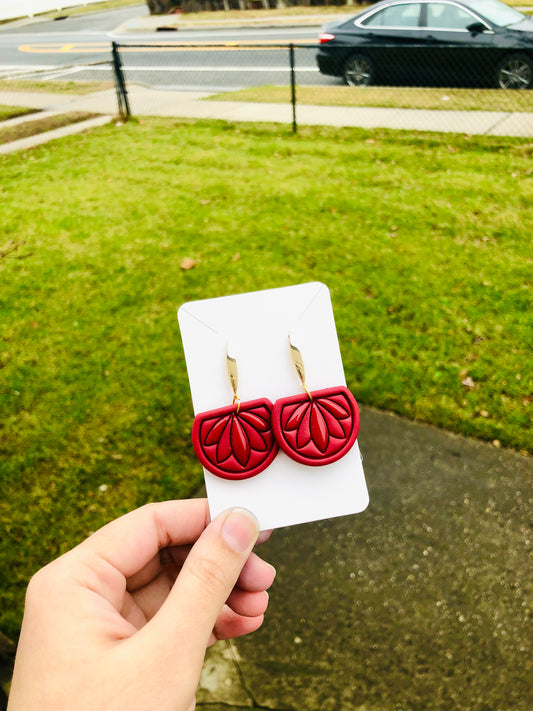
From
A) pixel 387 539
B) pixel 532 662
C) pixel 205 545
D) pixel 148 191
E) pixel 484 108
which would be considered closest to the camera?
pixel 205 545

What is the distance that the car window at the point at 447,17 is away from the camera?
8852mm

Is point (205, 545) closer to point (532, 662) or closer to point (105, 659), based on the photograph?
point (105, 659)

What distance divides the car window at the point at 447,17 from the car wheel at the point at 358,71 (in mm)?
1188

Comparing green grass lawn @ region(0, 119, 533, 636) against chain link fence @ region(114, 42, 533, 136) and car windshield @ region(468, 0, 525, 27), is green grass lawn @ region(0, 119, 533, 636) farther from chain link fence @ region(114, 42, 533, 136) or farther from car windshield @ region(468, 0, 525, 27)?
car windshield @ region(468, 0, 525, 27)

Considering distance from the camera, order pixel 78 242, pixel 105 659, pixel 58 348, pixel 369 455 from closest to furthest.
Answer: pixel 105 659 → pixel 369 455 → pixel 58 348 → pixel 78 242

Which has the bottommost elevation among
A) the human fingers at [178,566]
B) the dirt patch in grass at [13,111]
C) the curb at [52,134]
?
the curb at [52,134]

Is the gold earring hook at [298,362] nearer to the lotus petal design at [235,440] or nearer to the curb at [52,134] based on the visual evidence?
the lotus petal design at [235,440]

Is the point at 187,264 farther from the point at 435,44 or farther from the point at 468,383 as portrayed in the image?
the point at 435,44

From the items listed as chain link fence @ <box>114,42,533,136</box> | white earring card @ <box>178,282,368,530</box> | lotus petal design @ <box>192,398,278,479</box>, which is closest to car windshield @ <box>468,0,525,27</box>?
chain link fence @ <box>114,42,533,136</box>

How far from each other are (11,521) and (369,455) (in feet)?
6.50

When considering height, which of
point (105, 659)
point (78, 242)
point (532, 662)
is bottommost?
point (532, 662)

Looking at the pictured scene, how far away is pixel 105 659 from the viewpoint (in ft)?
3.32

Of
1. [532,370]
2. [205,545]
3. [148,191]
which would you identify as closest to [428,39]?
[148,191]

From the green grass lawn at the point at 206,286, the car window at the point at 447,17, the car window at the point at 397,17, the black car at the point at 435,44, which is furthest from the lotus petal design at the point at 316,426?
the car window at the point at 397,17
